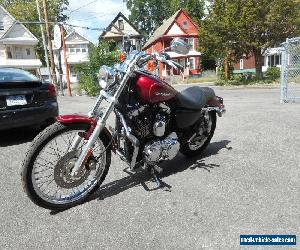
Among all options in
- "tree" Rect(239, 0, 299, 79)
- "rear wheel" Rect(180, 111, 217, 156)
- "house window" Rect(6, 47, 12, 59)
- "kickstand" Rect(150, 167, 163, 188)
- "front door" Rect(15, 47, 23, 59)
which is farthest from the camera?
"front door" Rect(15, 47, 23, 59)

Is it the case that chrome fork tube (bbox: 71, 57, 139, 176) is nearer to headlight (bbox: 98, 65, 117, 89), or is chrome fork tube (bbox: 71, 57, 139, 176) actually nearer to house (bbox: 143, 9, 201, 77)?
headlight (bbox: 98, 65, 117, 89)

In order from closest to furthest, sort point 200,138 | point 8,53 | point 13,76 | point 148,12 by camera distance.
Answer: point 200,138
point 13,76
point 8,53
point 148,12

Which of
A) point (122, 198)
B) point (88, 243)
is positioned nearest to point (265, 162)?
point (122, 198)

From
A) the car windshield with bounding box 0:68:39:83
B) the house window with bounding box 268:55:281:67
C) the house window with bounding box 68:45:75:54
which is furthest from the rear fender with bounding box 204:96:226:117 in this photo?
the house window with bounding box 68:45:75:54

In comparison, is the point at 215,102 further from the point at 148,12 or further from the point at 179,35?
the point at 148,12

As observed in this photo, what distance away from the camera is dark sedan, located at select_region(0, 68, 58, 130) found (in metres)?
5.64

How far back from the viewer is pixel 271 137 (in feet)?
18.9

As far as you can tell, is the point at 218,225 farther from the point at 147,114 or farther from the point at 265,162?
the point at 265,162

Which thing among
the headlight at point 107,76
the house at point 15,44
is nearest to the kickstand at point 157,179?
the headlight at point 107,76

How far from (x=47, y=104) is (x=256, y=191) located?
13.8ft

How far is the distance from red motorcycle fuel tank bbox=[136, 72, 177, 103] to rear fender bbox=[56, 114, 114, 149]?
586 millimetres

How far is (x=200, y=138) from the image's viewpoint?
4.89 metres

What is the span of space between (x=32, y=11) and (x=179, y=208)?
60.1m

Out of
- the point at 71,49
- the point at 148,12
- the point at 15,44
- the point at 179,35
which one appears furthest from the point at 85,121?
the point at 148,12
